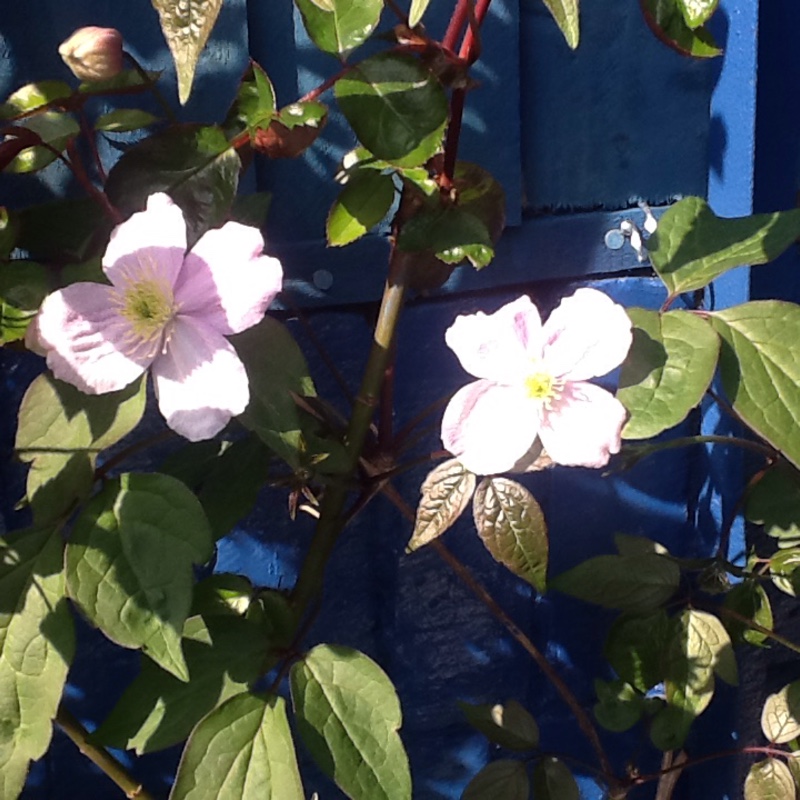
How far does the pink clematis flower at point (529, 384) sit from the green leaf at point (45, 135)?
0.34 meters

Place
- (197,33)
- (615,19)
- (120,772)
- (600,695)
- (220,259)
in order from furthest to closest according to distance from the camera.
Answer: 1. (600,695)
2. (615,19)
3. (120,772)
4. (220,259)
5. (197,33)

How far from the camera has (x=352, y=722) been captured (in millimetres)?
812

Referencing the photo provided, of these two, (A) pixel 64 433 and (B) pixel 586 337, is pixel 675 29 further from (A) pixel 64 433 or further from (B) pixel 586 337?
(A) pixel 64 433

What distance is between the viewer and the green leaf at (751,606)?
1.19 m

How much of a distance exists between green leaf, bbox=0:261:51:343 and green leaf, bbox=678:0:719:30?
0.53 m

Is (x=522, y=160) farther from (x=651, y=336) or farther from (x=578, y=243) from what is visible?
(x=651, y=336)

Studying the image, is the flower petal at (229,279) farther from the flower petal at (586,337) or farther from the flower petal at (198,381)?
the flower petal at (586,337)

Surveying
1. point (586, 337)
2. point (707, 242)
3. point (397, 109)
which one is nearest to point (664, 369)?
point (586, 337)

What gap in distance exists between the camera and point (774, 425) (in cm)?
77

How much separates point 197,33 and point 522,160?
0.57 m

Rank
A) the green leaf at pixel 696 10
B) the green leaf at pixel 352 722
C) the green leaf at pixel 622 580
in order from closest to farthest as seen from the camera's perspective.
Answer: the green leaf at pixel 696 10
the green leaf at pixel 352 722
the green leaf at pixel 622 580

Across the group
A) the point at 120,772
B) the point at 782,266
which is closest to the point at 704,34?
the point at 782,266

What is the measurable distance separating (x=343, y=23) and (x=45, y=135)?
255mm

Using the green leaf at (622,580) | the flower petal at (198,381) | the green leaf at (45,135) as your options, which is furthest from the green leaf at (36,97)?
the green leaf at (622,580)
